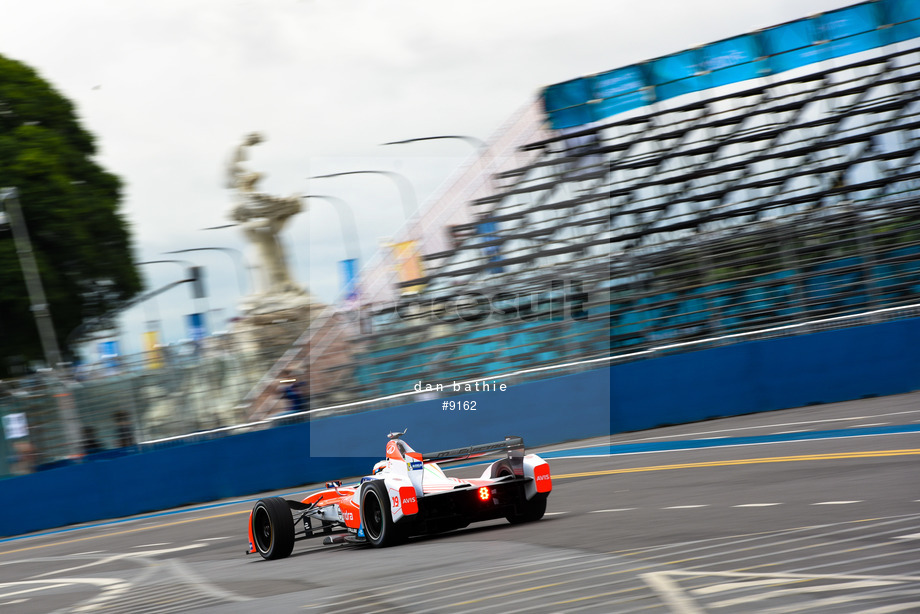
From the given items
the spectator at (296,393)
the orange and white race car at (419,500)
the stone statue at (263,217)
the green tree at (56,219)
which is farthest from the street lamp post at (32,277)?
the orange and white race car at (419,500)

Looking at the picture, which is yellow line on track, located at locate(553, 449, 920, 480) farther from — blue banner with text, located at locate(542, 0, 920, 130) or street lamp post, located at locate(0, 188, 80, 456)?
street lamp post, located at locate(0, 188, 80, 456)

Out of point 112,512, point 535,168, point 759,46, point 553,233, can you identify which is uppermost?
point 759,46

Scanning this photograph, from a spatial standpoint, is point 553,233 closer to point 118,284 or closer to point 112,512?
point 112,512

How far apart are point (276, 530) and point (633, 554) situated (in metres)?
4.14

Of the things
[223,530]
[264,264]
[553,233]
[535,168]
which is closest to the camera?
[223,530]

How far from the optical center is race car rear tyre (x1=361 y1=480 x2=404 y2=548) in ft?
29.9

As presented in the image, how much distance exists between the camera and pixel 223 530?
1388 cm

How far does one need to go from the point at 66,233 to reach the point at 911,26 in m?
22.6

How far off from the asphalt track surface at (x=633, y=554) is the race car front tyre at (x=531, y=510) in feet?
0.59

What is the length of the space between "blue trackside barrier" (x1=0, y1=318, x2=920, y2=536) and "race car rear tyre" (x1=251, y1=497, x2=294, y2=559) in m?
9.04

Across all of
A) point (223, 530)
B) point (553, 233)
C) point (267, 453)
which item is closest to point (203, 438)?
point (267, 453)

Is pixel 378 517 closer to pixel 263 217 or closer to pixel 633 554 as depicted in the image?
pixel 633 554

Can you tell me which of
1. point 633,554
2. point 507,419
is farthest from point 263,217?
point 633,554

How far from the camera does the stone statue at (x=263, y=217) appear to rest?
27344 mm
